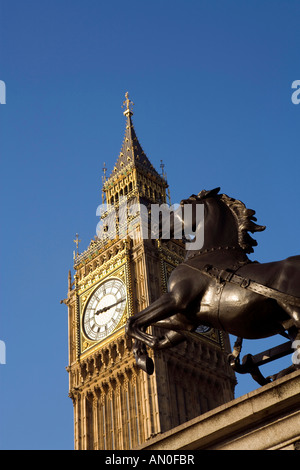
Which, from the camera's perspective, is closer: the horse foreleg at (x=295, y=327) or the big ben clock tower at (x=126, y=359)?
the horse foreleg at (x=295, y=327)

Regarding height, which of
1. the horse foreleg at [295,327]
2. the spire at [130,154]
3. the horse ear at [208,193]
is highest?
the spire at [130,154]

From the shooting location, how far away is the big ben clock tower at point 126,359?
3878 centimetres

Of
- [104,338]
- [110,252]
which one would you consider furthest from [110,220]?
[104,338]

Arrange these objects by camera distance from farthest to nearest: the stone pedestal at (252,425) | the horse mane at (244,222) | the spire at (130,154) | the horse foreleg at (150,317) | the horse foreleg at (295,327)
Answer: the spire at (130,154) < the horse mane at (244,222) < the horse foreleg at (150,317) < the horse foreleg at (295,327) < the stone pedestal at (252,425)

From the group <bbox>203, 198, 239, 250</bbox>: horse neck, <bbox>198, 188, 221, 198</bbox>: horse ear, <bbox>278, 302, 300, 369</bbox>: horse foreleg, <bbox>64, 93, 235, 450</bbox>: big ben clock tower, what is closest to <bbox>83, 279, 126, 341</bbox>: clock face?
<bbox>64, 93, 235, 450</bbox>: big ben clock tower

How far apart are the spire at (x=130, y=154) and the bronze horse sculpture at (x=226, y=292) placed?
1618 inches

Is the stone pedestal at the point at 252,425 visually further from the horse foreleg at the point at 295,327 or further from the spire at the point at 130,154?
the spire at the point at 130,154

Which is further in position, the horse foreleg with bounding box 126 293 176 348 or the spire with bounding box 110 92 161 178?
the spire with bounding box 110 92 161 178

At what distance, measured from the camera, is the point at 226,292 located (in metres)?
9.55

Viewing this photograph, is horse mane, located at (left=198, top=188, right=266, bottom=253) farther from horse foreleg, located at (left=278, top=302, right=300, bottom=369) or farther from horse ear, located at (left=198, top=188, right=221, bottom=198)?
horse foreleg, located at (left=278, top=302, right=300, bottom=369)

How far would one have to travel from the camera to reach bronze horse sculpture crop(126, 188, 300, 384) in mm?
9227

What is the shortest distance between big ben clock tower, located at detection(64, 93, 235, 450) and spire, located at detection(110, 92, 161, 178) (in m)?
6.07

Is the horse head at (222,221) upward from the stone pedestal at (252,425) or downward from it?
upward

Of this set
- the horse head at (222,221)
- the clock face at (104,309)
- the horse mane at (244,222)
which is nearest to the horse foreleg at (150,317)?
the horse head at (222,221)
